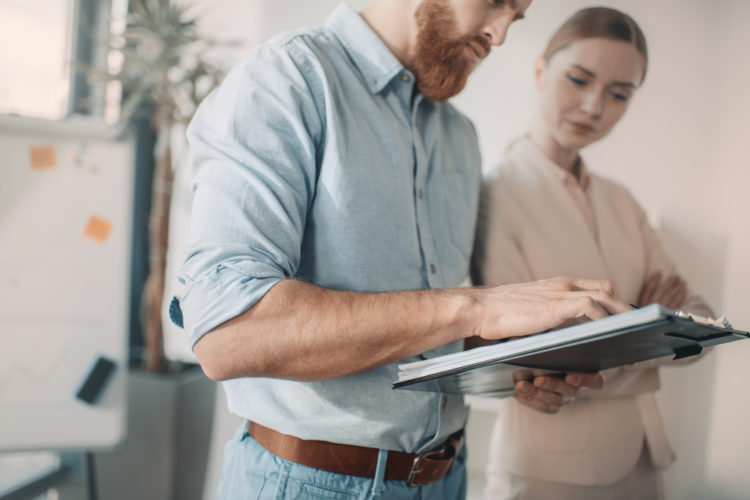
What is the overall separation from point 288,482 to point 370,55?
727mm

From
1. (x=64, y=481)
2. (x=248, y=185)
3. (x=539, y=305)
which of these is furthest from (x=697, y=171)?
(x=64, y=481)

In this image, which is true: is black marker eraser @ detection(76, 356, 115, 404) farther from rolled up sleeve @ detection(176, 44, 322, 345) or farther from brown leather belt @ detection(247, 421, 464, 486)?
rolled up sleeve @ detection(176, 44, 322, 345)

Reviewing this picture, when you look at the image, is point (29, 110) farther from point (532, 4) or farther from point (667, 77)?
point (667, 77)

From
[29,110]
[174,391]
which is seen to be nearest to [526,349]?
[174,391]

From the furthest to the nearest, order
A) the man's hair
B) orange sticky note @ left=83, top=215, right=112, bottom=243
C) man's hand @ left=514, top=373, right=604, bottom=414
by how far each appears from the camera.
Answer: orange sticky note @ left=83, top=215, right=112, bottom=243
the man's hair
man's hand @ left=514, top=373, right=604, bottom=414

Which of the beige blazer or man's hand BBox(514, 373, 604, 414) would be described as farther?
the beige blazer

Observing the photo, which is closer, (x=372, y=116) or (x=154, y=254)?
(x=372, y=116)

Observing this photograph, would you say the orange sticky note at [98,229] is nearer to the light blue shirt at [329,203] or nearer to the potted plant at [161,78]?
the potted plant at [161,78]

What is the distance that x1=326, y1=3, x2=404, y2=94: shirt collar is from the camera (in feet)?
3.17

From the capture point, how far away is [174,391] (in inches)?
81.4

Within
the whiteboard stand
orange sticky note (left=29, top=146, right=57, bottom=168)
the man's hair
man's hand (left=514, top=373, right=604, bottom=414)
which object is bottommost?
the whiteboard stand

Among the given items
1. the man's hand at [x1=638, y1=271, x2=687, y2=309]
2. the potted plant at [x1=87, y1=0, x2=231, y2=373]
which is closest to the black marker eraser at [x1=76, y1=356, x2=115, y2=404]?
the potted plant at [x1=87, y1=0, x2=231, y2=373]

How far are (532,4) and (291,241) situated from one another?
0.63m

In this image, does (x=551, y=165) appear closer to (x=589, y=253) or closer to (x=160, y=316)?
(x=589, y=253)
